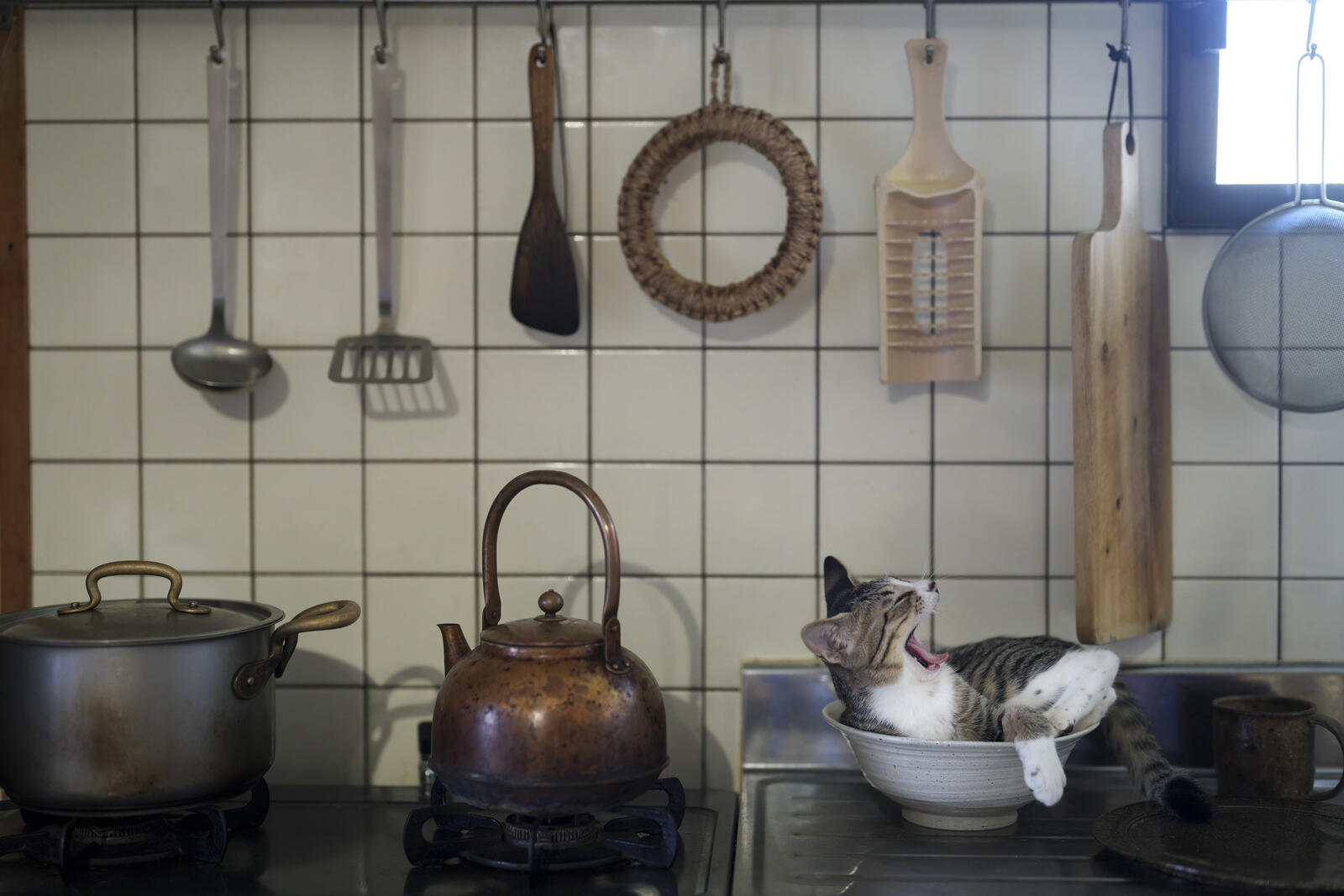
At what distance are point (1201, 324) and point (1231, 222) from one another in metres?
0.13

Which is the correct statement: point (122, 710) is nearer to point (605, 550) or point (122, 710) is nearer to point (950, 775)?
point (605, 550)

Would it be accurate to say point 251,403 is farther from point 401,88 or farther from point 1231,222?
point 1231,222

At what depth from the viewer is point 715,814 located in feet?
4.45

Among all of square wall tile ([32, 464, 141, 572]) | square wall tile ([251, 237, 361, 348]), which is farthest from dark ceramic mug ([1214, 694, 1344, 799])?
square wall tile ([32, 464, 141, 572])

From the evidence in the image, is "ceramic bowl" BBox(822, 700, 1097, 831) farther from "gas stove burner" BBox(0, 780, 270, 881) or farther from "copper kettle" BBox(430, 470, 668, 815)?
"gas stove burner" BBox(0, 780, 270, 881)

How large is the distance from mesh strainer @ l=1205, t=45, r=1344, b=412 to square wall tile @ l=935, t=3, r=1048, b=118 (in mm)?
310

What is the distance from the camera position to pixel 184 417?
1531 mm

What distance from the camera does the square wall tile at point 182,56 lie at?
1.50m

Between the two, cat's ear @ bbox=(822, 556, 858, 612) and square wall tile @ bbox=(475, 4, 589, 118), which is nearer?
cat's ear @ bbox=(822, 556, 858, 612)

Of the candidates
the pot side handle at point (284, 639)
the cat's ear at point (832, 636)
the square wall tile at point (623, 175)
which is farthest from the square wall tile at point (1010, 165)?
the pot side handle at point (284, 639)

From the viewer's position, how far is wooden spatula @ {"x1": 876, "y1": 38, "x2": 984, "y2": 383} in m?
1.41

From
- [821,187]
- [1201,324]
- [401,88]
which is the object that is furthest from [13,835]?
[1201,324]

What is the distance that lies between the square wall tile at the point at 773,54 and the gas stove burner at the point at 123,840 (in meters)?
1.07

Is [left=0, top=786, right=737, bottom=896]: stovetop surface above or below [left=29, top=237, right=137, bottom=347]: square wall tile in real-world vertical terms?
below
